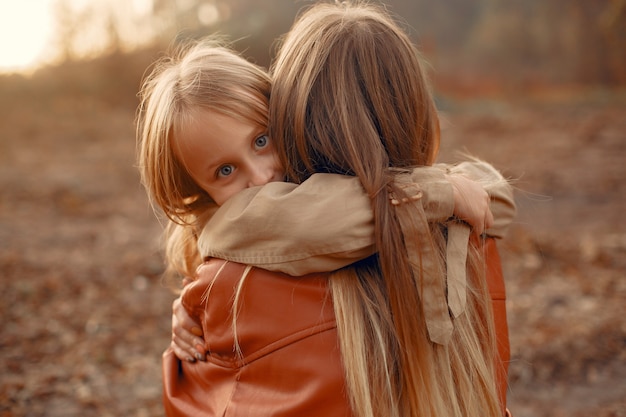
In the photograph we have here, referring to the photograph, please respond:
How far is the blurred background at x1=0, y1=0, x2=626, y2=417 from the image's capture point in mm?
3529

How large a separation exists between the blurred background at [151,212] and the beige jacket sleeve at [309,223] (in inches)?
32.6

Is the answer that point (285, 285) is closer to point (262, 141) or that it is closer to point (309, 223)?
point (309, 223)

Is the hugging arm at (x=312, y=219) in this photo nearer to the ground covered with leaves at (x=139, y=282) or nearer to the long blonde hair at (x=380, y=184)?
the long blonde hair at (x=380, y=184)

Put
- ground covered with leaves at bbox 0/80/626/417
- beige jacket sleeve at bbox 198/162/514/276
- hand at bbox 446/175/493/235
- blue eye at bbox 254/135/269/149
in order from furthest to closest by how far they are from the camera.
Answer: ground covered with leaves at bbox 0/80/626/417 < blue eye at bbox 254/135/269/149 < hand at bbox 446/175/493/235 < beige jacket sleeve at bbox 198/162/514/276

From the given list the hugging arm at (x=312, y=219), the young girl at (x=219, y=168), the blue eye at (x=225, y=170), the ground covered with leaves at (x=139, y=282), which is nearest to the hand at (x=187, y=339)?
the young girl at (x=219, y=168)

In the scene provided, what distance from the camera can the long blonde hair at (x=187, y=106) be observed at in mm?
1526

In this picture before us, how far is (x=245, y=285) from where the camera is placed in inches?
56.6

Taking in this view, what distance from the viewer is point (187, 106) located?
1.52m

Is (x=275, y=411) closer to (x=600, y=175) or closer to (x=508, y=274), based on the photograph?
(x=508, y=274)

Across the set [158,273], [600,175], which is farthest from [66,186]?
[600,175]

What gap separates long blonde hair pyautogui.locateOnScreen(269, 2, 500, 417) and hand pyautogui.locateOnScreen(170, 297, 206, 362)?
0.45 meters

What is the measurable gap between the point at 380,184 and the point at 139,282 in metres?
3.86

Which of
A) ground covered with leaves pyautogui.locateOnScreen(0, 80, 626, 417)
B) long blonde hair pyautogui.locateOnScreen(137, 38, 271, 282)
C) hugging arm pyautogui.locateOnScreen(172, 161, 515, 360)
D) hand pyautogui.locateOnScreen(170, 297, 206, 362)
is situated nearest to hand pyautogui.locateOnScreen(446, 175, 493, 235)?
hugging arm pyautogui.locateOnScreen(172, 161, 515, 360)

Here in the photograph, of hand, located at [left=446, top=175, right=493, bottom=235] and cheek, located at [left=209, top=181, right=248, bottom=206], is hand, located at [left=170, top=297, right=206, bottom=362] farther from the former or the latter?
hand, located at [left=446, top=175, right=493, bottom=235]
